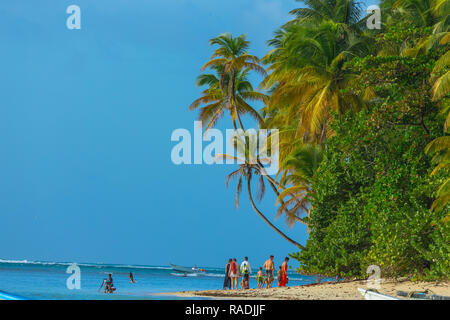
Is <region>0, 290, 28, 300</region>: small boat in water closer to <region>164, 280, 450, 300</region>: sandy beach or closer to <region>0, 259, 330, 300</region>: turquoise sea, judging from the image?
<region>0, 259, 330, 300</region>: turquoise sea

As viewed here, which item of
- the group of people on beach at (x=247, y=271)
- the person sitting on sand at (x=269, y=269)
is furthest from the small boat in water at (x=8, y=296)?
the person sitting on sand at (x=269, y=269)

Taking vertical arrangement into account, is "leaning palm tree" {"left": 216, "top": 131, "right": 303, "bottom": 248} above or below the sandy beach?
above

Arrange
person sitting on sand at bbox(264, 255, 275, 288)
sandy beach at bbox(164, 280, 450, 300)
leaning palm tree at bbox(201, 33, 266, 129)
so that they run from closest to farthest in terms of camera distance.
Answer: sandy beach at bbox(164, 280, 450, 300)
person sitting on sand at bbox(264, 255, 275, 288)
leaning palm tree at bbox(201, 33, 266, 129)

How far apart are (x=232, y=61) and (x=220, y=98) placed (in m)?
3.39

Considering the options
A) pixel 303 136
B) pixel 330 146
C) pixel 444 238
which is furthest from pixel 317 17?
pixel 444 238

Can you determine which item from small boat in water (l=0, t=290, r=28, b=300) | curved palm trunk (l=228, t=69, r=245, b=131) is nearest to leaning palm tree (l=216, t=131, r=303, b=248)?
curved palm trunk (l=228, t=69, r=245, b=131)

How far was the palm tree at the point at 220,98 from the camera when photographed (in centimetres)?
3053

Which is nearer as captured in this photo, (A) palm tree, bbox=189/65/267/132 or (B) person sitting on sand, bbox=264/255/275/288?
(B) person sitting on sand, bbox=264/255/275/288

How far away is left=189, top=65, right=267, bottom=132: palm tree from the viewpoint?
1202 inches

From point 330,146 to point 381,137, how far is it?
1.93m

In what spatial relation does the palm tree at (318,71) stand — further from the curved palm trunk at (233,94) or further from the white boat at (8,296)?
the white boat at (8,296)

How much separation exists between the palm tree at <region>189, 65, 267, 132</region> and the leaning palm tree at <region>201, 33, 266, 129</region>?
0.41 metres

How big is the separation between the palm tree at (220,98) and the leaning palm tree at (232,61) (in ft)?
1.34

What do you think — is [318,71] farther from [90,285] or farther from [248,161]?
[90,285]
